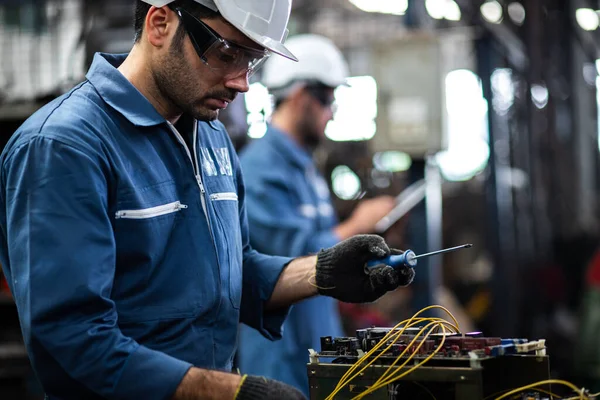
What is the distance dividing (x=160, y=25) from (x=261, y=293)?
29.9 inches

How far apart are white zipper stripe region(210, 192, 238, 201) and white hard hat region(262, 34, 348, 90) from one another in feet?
6.82

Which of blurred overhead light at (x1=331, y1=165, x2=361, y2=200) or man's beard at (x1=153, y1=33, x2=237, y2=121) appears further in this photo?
blurred overhead light at (x1=331, y1=165, x2=361, y2=200)

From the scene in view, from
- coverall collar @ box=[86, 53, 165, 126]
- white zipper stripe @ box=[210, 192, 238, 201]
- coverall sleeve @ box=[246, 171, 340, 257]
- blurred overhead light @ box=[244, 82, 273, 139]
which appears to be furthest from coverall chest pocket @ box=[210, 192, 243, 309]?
blurred overhead light @ box=[244, 82, 273, 139]

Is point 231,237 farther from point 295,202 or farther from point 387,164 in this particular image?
point 387,164

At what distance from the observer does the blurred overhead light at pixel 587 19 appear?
827 centimetres

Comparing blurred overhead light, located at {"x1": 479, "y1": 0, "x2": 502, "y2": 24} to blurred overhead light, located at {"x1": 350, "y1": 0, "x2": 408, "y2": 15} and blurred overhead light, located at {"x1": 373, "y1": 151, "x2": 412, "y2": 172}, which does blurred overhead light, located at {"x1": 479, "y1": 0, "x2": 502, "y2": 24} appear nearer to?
blurred overhead light, located at {"x1": 350, "y1": 0, "x2": 408, "y2": 15}

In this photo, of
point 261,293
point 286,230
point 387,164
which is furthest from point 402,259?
point 387,164

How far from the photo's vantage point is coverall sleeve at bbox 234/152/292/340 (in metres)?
2.25

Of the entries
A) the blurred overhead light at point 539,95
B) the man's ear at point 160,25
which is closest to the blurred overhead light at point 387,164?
the blurred overhead light at point 539,95

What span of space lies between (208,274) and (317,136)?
2.24m

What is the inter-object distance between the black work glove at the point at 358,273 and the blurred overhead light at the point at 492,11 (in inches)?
178

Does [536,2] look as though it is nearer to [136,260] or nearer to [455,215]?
[455,215]

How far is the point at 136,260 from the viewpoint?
1.81 m

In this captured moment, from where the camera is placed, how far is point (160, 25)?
1.95 m
